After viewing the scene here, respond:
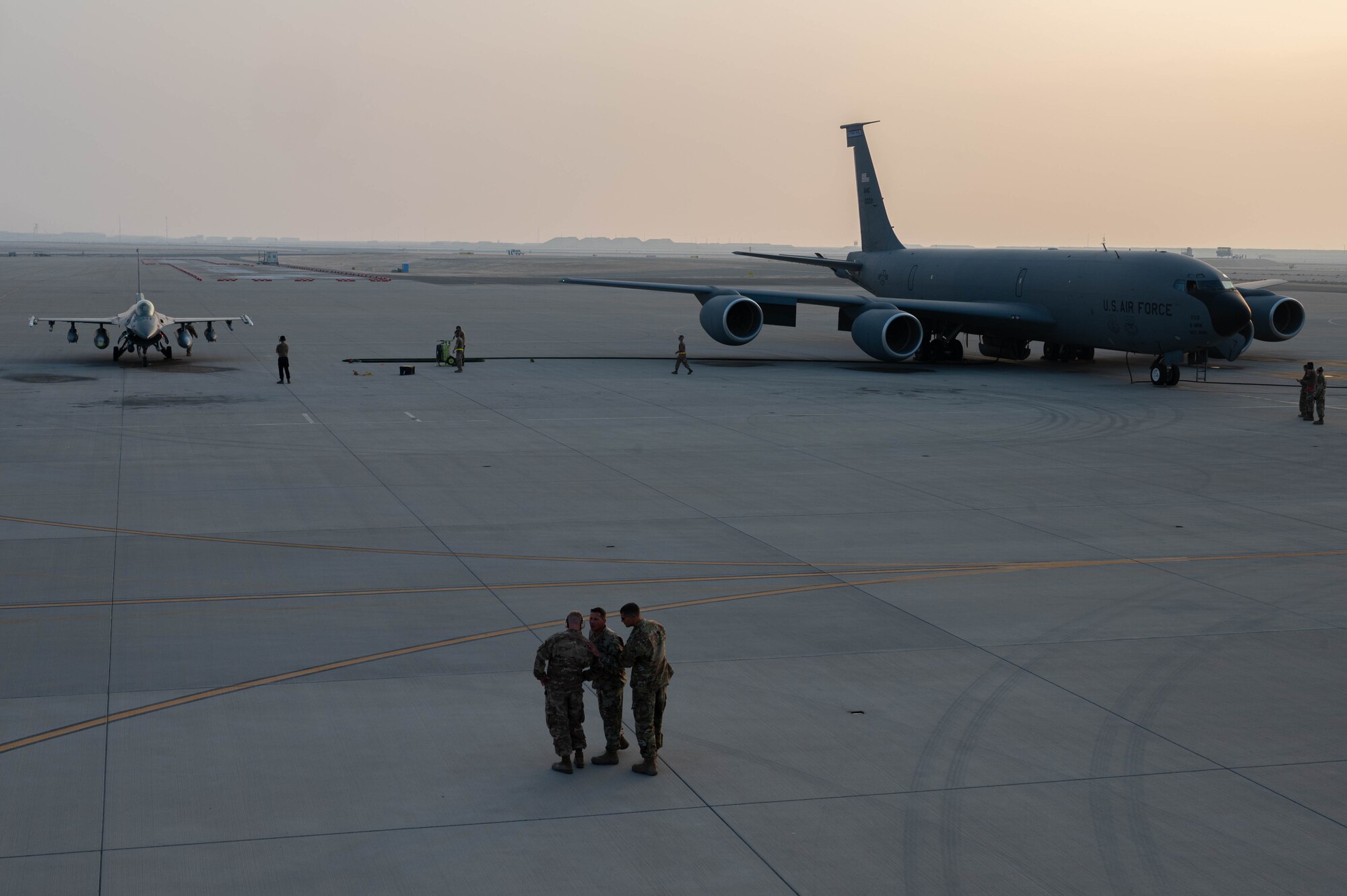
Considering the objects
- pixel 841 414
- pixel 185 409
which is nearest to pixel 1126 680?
pixel 841 414

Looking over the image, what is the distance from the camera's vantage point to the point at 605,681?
11.1m

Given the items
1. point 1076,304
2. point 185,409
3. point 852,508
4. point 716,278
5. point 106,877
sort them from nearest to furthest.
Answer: point 106,877
point 852,508
point 185,409
point 1076,304
point 716,278

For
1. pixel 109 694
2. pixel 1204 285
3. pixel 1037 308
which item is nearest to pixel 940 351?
pixel 1037 308

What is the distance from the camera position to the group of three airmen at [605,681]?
10852 millimetres

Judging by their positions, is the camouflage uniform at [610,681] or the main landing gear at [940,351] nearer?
the camouflage uniform at [610,681]

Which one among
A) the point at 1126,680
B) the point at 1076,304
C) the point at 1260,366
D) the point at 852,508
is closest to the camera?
the point at 1126,680

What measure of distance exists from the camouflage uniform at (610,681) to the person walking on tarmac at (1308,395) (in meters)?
27.0

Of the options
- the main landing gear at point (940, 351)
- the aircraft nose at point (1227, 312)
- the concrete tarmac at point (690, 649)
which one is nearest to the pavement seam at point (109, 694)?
the concrete tarmac at point (690, 649)

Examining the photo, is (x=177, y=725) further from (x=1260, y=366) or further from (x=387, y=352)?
(x=1260, y=366)

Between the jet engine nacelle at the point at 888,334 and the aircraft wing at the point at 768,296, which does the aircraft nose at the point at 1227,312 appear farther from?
the aircraft wing at the point at 768,296

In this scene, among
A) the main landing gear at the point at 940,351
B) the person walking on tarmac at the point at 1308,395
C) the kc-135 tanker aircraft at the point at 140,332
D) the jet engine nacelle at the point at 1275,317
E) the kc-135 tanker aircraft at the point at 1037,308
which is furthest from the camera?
the jet engine nacelle at the point at 1275,317

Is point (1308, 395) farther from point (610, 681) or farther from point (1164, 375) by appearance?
point (610, 681)

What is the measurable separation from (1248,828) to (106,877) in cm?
828

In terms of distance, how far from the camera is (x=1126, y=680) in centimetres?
1312
